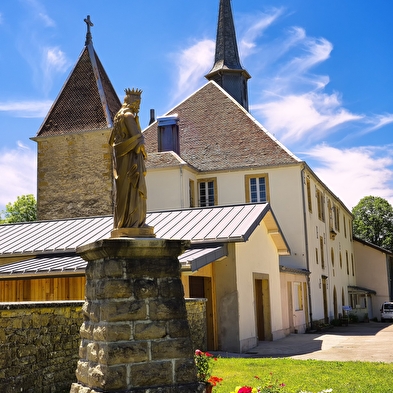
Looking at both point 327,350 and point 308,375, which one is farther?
point 327,350

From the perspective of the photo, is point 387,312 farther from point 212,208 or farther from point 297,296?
point 212,208

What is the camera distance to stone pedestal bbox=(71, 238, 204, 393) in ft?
18.5

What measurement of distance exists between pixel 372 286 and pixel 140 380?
1733 inches

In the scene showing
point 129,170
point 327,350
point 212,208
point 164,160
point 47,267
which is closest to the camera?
point 129,170

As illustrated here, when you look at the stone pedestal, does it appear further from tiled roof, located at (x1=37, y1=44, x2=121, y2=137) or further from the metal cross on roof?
the metal cross on roof

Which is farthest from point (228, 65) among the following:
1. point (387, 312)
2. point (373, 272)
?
point (373, 272)

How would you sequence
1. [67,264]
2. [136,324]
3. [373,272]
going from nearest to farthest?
1. [136,324]
2. [67,264]
3. [373,272]

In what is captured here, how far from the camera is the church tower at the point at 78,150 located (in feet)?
92.7

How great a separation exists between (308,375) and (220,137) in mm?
20996

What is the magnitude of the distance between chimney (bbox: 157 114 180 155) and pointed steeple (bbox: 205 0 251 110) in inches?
334

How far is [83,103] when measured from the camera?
98.4 ft

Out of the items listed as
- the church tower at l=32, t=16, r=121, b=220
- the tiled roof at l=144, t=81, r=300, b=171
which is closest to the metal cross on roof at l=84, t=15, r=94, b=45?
the church tower at l=32, t=16, r=121, b=220

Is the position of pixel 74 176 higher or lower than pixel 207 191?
higher

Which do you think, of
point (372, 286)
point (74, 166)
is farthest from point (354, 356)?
point (372, 286)
